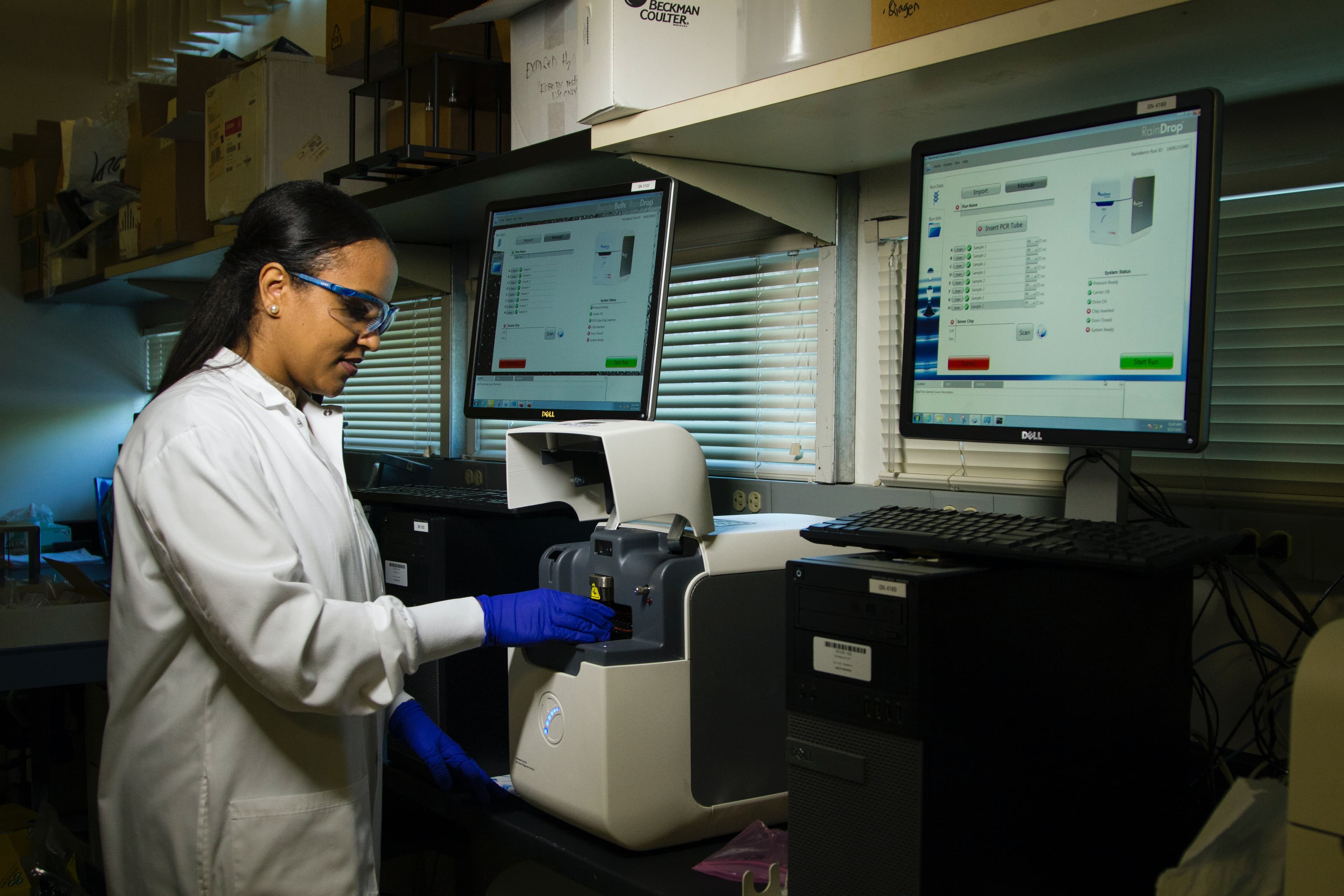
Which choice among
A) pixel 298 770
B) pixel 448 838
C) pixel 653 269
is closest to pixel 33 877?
pixel 448 838

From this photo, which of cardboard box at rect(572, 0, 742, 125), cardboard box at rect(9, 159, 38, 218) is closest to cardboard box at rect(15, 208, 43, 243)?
cardboard box at rect(9, 159, 38, 218)

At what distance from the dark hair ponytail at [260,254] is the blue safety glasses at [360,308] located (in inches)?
→ 0.7

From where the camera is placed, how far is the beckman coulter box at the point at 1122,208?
1090 mm

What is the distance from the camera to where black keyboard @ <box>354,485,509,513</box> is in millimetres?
1605

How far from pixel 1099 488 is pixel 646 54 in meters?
0.83

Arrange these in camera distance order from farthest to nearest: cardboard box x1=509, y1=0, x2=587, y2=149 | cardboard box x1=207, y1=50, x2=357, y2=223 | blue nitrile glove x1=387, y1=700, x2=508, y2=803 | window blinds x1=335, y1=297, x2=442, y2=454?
window blinds x1=335, y1=297, x2=442, y2=454 < cardboard box x1=207, y1=50, x2=357, y2=223 < cardboard box x1=509, y1=0, x2=587, y2=149 < blue nitrile glove x1=387, y1=700, x2=508, y2=803

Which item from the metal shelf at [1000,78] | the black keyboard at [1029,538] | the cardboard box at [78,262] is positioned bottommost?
the black keyboard at [1029,538]

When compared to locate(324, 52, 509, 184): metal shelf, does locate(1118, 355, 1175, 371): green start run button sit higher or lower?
lower

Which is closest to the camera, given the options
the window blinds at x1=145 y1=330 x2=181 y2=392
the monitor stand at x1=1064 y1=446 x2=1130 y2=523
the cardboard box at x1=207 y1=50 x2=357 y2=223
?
the monitor stand at x1=1064 y1=446 x2=1130 y2=523

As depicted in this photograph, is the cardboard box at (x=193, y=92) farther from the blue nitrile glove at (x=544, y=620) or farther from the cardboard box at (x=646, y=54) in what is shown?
the blue nitrile glove at (x=544, y=620)

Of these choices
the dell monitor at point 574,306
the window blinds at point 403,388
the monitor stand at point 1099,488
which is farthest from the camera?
the window blinds at point 403,388

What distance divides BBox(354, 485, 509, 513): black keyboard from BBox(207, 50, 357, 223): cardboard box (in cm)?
108

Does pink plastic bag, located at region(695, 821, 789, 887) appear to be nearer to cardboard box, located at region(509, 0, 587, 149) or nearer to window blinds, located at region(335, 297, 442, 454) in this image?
cardboard box, located at region(509, 0, 587, 149)

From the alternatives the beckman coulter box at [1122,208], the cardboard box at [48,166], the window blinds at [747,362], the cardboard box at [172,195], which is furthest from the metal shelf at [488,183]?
the cardboard box at [48,166]
